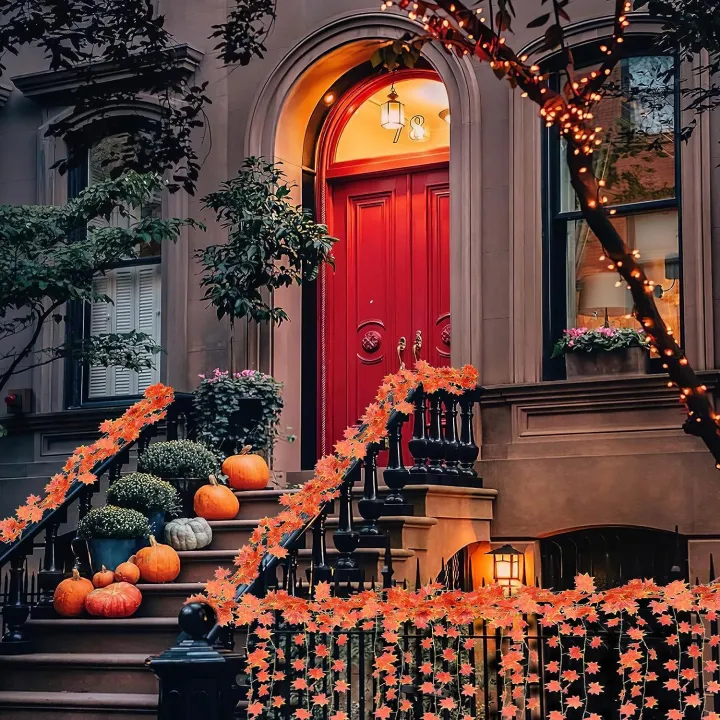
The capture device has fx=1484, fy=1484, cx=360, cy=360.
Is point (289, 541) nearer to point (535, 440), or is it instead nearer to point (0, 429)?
point (535, 440)

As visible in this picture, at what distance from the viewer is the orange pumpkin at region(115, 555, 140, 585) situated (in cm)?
1132

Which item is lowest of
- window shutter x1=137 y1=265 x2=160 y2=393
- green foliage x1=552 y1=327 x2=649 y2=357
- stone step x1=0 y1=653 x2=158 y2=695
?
stone step x1=0 y1=653 x2=158 y2=695

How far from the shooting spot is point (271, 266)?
43.7ft

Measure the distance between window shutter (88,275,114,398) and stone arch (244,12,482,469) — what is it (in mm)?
1900

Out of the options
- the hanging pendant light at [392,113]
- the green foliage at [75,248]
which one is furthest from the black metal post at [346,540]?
the hanging pendant light at [392,113]

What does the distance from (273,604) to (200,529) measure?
10.8 ft

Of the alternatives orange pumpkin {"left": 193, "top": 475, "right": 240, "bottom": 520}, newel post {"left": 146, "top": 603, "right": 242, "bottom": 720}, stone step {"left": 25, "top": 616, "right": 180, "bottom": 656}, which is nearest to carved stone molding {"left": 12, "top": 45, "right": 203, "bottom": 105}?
orange pumpkin {"left": 193, "top": 475, "right": 240, "bottom": 520}

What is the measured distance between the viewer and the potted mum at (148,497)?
11.7 metres

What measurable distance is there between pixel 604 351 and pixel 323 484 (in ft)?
9.37

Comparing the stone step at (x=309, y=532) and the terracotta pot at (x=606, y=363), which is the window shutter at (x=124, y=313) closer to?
the stone step at (x=309, y=532)

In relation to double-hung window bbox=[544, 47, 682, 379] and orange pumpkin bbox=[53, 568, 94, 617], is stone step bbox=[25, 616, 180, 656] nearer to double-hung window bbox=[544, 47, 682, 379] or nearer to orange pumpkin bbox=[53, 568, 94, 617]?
orange pumpkin bbox=[53, 568, 94, 617]

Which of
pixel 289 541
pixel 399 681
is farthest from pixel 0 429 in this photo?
pixel 399 681

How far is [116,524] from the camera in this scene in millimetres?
11469

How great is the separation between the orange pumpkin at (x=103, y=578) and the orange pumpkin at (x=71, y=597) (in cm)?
8
